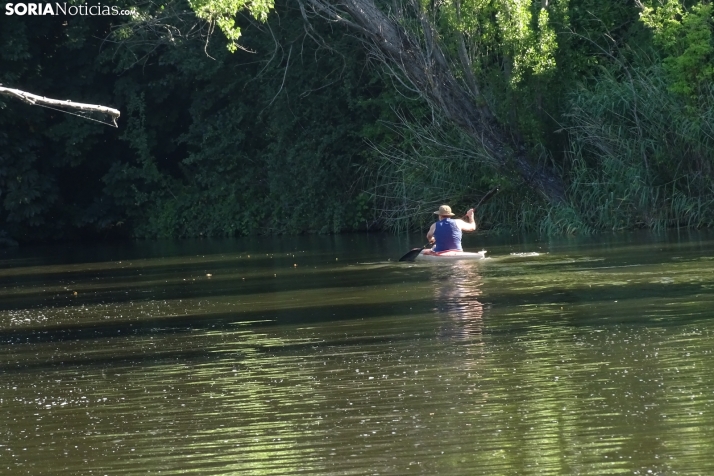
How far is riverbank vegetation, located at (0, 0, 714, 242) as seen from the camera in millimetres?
29609

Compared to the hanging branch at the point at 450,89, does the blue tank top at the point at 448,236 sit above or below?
below

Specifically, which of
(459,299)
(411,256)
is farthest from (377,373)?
(411,256)

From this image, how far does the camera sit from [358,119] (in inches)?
1580

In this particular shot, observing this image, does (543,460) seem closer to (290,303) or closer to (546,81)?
(290,303)

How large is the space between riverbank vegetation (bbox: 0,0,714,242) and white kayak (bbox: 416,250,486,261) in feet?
22.4

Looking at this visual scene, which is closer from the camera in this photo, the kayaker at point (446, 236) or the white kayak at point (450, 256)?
the white kayak at point (450, 256)

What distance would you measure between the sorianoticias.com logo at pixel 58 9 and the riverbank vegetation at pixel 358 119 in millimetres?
272

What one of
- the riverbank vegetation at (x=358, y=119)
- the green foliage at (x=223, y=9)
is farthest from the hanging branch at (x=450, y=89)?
the green foliage at (x=223, y=9)

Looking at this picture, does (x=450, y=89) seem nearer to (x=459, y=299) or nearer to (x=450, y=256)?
(x=450, y=256)

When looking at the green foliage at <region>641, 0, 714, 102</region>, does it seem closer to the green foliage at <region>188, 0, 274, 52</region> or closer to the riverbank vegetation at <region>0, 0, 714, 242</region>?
the riverbank vegetation at <region>0, 0, 714, 242</region>

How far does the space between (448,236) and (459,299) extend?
734 centimetres

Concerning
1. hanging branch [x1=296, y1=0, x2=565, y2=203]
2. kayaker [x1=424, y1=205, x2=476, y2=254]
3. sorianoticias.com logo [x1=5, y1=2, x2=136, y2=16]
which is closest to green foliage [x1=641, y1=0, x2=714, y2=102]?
hanging branch [x1=296, y1=0, x2=565, y2=203]

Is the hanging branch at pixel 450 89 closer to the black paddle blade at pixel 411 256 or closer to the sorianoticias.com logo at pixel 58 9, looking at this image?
the black paddle blade at pixel 411 256

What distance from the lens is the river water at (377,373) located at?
793 cm
